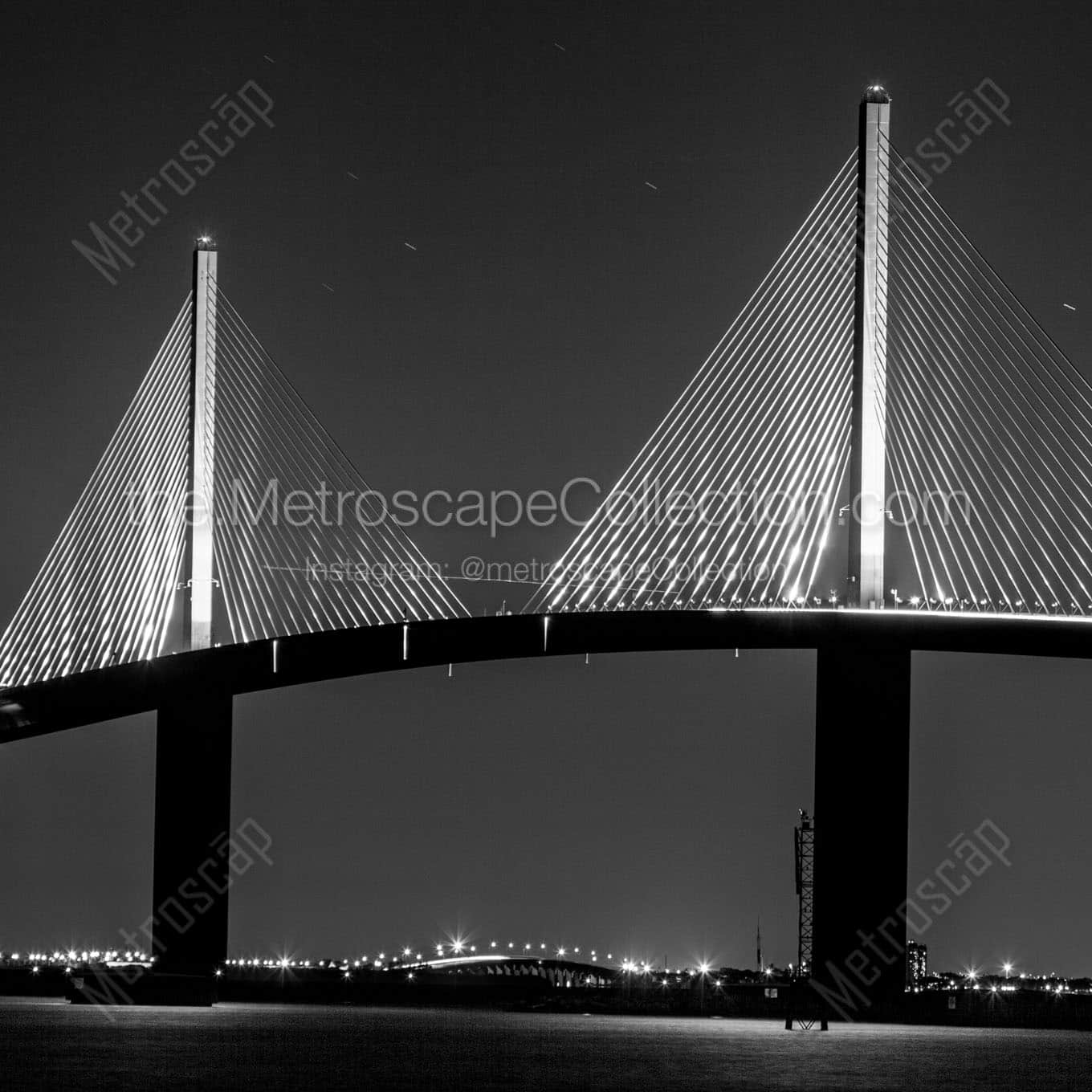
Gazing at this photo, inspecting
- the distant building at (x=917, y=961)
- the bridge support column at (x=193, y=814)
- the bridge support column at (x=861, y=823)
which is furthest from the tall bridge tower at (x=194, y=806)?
the distant building at (x=917, y=961)

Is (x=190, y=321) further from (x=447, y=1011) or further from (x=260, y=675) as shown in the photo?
(x=447, y=1011)

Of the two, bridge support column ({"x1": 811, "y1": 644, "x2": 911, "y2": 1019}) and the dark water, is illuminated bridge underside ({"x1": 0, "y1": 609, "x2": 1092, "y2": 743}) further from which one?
the dark water

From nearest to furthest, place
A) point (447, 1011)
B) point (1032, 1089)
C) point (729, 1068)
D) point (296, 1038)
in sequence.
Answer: point (1032, 1089) < point (729, 1068) < point (296, 1038) < point (447, 1011)

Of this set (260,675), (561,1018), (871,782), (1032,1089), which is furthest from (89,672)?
(1032,1089)

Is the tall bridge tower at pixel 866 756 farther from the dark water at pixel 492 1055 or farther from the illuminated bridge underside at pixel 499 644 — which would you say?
the dark water at pixel 492 1055

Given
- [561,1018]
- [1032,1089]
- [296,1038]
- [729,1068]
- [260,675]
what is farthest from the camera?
[561,1018]

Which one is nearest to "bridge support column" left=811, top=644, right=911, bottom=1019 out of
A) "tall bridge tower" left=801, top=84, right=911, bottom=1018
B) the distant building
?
"tall bridge tower" left=801, top=84, right=911, bottom=1018

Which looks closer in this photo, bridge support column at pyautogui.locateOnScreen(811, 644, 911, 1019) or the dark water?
the dark water
